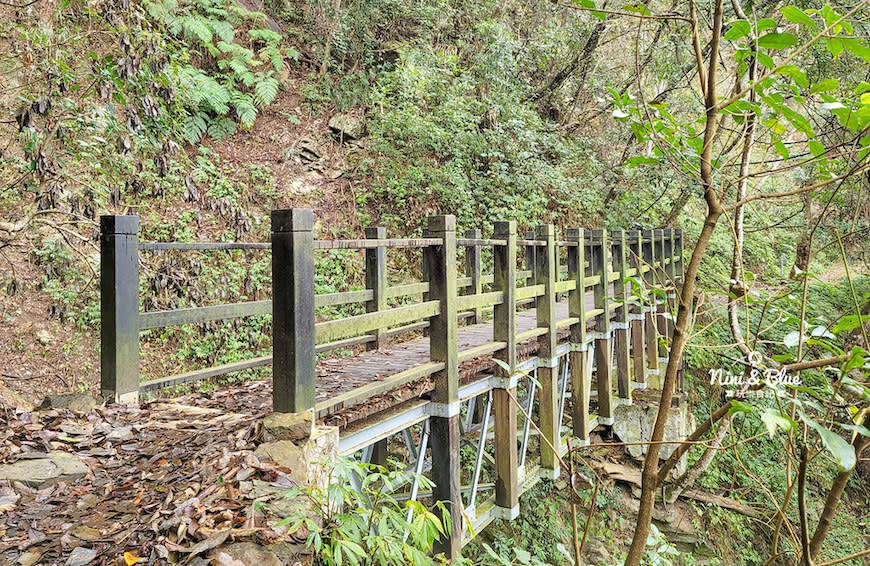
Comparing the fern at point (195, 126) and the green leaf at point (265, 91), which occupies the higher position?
the green leaf at point (265, 91)

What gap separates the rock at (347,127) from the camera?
1338 centimetres

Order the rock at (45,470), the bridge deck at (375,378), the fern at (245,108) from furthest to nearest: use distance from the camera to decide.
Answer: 1. the fern at (245,108)
2. the bridge deck at (375,378)
3. the rock at (45,470)

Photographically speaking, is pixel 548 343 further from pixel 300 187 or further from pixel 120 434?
pixel 300 187

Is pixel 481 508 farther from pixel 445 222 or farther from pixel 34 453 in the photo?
pixel 34 453

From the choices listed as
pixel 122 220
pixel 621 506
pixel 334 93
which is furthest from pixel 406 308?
pixel 334 93

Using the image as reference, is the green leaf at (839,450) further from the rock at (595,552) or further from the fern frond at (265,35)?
the fern frond at (265,35)

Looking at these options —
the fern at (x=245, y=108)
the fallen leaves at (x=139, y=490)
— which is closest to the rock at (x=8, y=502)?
the fallen leaves at (x=139, y=490)

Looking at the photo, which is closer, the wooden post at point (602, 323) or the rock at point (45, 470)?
the rock at point (45, 470)

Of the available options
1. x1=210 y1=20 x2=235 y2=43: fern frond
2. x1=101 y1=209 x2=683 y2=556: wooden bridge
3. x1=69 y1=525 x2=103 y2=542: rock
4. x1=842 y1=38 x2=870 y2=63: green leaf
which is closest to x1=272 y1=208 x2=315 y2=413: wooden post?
x1=101 y1=209 x2=683 y2=556: wooden bridge

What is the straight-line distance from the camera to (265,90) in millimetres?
12258

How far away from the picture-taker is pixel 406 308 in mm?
3643

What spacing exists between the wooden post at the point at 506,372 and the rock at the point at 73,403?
3.23 meters

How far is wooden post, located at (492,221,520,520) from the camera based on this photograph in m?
4.89

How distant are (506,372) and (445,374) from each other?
3.51ft
